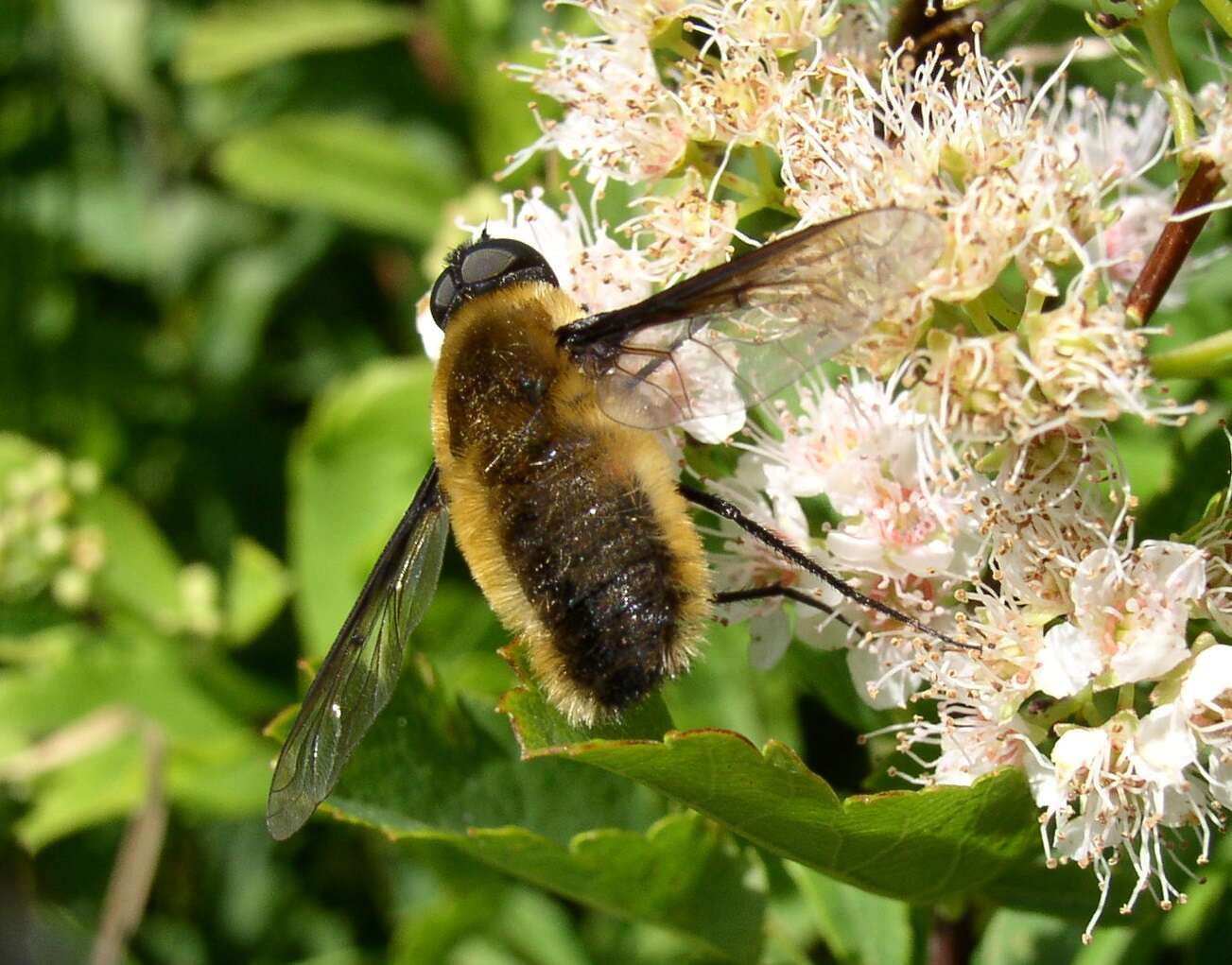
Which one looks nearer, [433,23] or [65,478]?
[65,478]

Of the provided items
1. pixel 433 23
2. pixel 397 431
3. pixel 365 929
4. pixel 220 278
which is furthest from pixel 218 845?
pixel 433 23

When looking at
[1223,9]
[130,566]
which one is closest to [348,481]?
[130,566]

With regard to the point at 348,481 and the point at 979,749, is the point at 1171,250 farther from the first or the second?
the point at 348,481

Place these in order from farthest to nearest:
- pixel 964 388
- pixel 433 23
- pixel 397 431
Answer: pixel 433 23 → pixel 397 431 → pixel 964 388

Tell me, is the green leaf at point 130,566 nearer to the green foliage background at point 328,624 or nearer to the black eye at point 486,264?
the green foliage background at point 328,624

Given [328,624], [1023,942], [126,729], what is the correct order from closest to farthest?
[1023,942] < [328,624] < [126,729]

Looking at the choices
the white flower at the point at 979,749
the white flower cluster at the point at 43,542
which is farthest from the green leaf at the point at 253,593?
the white flower at the point at 979,749

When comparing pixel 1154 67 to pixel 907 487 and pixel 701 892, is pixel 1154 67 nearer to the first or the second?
pixel 907 487
